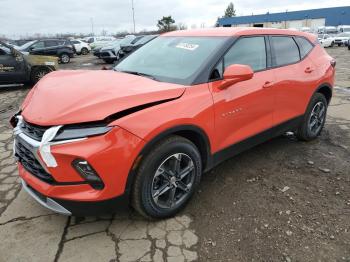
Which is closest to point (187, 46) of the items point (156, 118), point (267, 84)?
point (267, 84)

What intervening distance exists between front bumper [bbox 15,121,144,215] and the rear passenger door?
2.16m

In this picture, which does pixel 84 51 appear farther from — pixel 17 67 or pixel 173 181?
pixel 173 181

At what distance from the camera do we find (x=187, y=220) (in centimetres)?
309

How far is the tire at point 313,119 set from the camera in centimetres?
469

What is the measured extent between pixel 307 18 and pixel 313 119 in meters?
65.0

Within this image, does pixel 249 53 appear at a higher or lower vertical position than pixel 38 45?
higher

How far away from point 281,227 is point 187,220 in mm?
860

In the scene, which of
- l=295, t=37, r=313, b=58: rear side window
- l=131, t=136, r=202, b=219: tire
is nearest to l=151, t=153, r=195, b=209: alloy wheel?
l=131, t=136, r=202, b=219: tire

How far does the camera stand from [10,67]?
9.96 metres

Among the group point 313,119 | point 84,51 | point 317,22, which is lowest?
point 313,119

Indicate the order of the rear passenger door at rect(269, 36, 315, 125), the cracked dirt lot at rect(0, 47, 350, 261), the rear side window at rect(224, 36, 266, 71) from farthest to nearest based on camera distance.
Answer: the rear passenger door at rect(269, 36, 315, 125)
the rear side window at rect(224, 36, 266, 71)
the cracked dirt lot at rect(0, 47, 350, 261)

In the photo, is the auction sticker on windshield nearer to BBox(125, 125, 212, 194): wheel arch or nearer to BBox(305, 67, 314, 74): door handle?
BBox(125, 125, 212, 194): wheel arch

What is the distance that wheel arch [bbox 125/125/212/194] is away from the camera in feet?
8.59

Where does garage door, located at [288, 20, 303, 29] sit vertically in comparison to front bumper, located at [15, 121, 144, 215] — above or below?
above
